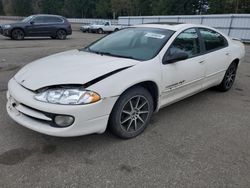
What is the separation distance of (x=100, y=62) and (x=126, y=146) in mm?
1106

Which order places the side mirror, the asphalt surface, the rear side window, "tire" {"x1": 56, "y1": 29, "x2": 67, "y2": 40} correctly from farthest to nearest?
"tire" {"x1": 56, "y1": 29, "x2": 67, "y2": 40} < the rear side window < the side mirror < the asphalt surface

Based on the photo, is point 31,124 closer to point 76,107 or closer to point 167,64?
point 76,107

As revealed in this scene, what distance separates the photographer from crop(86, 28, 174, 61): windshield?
3.24m

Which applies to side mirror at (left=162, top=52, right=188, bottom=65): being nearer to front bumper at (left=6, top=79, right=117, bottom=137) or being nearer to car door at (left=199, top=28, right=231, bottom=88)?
car door at (left=199, top=28, right=231, bottom=88)

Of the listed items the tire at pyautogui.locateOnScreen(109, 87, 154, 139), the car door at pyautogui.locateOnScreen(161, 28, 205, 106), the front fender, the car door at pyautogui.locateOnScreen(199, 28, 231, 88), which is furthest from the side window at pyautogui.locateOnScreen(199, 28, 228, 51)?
the tire at pyautogui.locateOnScreen(109, 87, 154, 139)

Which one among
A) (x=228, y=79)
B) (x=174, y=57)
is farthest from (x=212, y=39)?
(x=174, y=57)

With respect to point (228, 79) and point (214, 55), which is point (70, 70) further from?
point (228, 79)

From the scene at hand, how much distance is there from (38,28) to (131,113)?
13.4m

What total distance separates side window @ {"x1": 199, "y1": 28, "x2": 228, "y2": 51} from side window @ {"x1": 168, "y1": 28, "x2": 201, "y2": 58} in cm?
25

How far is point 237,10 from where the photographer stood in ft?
102

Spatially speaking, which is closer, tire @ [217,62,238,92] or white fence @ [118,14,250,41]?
tire @ [217,62,238,92]

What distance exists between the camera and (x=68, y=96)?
2449mm

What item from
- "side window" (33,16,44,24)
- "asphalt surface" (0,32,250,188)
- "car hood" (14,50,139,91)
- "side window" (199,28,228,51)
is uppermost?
"side window" (199,28,228,51)

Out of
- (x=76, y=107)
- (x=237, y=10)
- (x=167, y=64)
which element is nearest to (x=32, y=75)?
(x=76, y=107)
